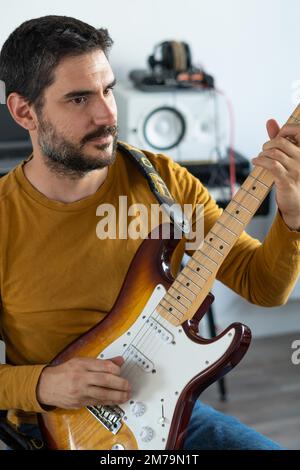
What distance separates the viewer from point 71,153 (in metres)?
1.31

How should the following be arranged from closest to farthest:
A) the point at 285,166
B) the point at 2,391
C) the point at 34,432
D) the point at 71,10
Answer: the point at 285,166
the point at 2,391
the point at 34,432
the point at 71,10

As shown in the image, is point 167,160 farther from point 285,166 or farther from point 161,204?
point 285,166

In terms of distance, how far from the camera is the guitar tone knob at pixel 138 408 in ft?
4.02

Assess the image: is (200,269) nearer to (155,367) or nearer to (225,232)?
(225,232)

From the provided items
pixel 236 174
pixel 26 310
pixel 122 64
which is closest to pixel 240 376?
pixel 236 174

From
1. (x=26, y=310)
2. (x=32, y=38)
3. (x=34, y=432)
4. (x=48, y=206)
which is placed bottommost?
(x=34, y=432)

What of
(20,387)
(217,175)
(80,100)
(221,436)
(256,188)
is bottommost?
(221,436)

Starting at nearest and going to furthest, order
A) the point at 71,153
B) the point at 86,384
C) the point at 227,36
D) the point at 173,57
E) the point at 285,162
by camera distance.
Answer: the point at 285,162
the point at 86,384
the point at 71,153
the point at 173,57
the point at 227,36

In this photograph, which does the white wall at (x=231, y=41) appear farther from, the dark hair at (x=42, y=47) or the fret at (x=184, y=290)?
the fret at (x=184, y=290)

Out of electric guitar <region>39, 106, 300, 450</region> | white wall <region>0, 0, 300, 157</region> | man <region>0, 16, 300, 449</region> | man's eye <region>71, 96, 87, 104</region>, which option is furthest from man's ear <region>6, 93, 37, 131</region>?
white wall <region>0, 0, 300, 157</region>

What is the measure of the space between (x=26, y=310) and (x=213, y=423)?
37 centimetres

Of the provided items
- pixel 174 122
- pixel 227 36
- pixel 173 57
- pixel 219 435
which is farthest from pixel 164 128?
pixel 219 435

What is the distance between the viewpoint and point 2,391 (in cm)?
128

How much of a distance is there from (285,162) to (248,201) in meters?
0.10
